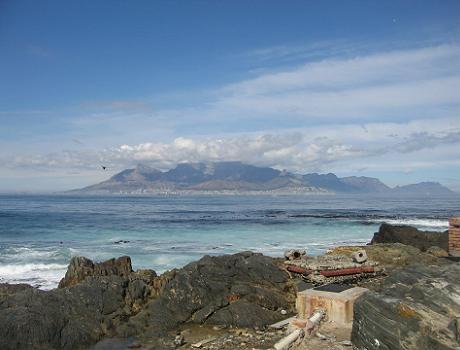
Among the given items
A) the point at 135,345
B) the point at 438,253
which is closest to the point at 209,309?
the point at 135,345

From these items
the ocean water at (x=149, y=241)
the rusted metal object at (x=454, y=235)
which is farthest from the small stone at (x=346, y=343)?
the rusted metal object at (x=454, y=235)

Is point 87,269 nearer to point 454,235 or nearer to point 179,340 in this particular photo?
point 179,340

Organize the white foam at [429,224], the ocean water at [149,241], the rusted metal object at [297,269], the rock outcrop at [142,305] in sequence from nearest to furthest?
the rock outcrop at [142,305], the rusted metal object at [297,269], the ocean water at [149,241], the white foam at [429,224]

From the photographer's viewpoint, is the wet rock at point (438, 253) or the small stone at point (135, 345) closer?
the small stone at point (135, 345)

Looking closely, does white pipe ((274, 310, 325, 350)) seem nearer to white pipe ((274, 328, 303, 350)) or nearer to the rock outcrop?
white pipe ((274, 328, 303, 350))

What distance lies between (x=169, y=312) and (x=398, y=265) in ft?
49.9

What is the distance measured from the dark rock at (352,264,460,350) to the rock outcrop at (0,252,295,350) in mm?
6785

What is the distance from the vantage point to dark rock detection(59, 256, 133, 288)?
21906 mm

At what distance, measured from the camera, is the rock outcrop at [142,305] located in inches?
601

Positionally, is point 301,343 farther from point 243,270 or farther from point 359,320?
point 243,270

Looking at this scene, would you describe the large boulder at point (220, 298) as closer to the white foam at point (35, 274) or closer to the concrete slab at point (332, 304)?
the concrete slab at point (332, 304)

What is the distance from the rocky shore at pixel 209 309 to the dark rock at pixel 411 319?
0.07ft

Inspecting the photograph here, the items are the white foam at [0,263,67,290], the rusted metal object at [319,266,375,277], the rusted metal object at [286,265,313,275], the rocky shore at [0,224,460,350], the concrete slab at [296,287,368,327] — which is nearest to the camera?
the rocky shore at [0,224,460,350]

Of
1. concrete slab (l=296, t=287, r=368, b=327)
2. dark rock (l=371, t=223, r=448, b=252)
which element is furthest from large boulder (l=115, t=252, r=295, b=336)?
dark rock (l=371, t=223, r=448, b=252)
